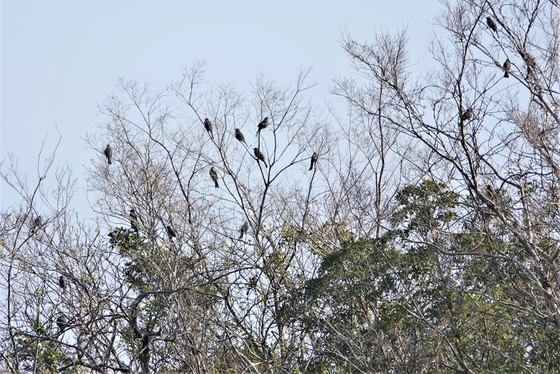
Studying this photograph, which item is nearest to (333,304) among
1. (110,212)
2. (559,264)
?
(559,264)

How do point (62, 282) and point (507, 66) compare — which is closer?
point (507, 66)

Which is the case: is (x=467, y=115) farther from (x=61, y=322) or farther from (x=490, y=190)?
(x=61, y=322)

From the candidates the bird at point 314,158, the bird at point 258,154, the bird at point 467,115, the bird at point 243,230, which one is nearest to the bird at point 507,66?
the bird at point 467,115

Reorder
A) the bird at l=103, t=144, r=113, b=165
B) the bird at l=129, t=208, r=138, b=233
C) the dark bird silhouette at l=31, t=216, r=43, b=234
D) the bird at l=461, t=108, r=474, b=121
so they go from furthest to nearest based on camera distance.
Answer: the bird at l=103, t=144, r=113, b=165 → the bird at l=129, t=208, r=138, b=233 → the dark bird silhouette at l=31, t=216, r=43, b=234 → the bird at l=461, t=108, r=474, b=121

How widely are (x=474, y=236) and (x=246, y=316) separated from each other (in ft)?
9.08

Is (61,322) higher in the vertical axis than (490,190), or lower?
higher

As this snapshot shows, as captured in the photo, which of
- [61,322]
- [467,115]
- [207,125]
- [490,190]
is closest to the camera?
[490,190]

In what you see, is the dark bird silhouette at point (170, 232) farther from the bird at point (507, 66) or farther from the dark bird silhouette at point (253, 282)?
the bird at point (507, 66)

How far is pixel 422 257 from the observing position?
11.9 meters

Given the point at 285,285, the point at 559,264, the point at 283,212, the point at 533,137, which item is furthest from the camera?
the point at 283,212

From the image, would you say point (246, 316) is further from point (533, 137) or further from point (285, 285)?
point (533, 137)

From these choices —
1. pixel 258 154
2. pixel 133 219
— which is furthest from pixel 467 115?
pixel 258 154

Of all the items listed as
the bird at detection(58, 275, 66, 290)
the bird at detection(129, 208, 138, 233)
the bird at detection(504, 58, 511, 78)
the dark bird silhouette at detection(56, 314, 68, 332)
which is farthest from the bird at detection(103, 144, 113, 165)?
the bird at detection(504, 58, 511, 78)

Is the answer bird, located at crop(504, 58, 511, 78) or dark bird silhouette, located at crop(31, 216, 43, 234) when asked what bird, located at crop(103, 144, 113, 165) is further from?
bird, located at crop(504, 58, 511, 78)
